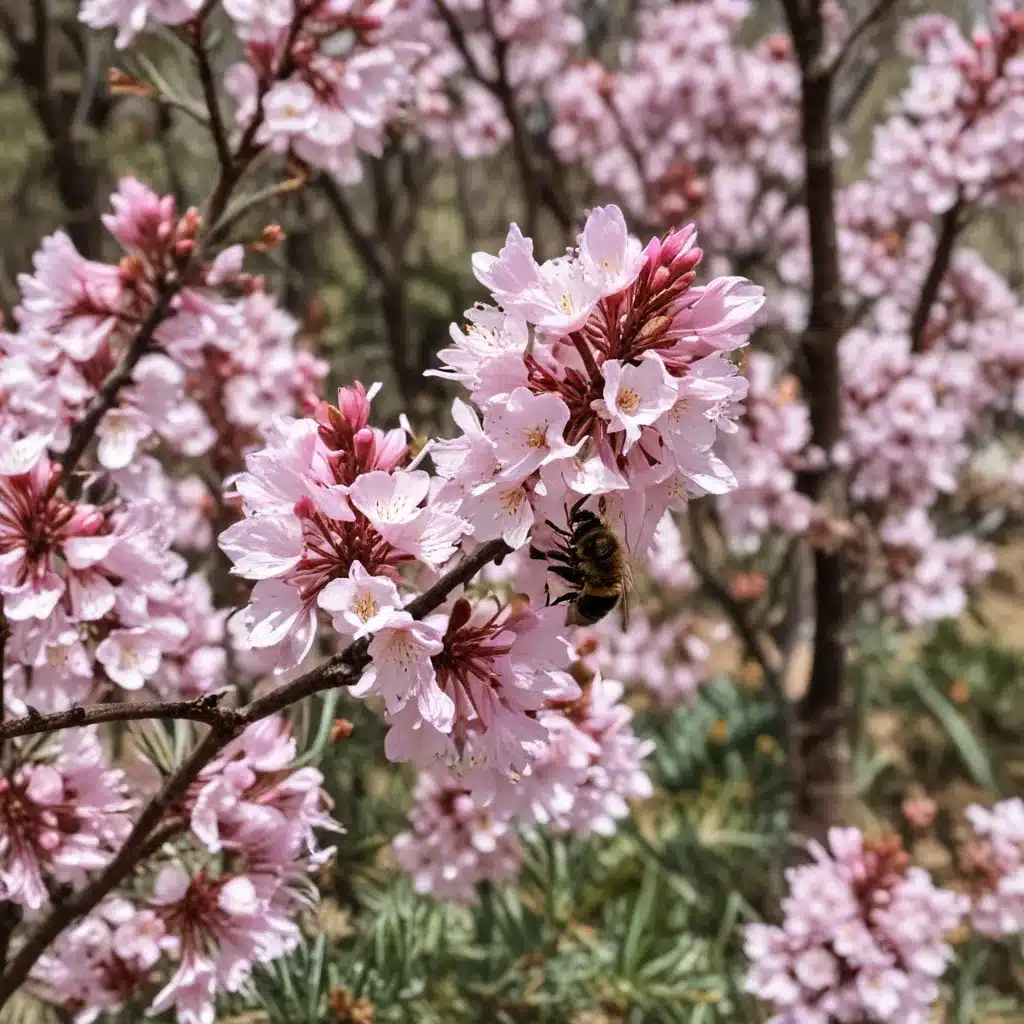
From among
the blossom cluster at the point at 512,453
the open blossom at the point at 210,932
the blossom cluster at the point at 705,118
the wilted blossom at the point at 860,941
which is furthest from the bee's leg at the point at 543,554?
the blossom cluster at the point at 705,118

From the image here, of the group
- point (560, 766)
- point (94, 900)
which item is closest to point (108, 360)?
point (94, 900)

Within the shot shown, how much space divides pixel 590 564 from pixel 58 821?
3.06 ft

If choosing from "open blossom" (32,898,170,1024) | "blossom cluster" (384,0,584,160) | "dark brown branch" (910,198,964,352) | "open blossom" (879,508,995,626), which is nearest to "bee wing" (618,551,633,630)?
"open blossom" (32,898,170,1024)

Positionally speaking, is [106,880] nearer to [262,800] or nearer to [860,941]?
[262,800]

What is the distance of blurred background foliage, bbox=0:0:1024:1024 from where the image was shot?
2496mm

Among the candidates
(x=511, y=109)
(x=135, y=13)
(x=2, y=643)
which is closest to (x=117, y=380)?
(x=2, y=643)

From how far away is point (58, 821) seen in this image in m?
1.49

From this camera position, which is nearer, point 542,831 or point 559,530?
point 559,530

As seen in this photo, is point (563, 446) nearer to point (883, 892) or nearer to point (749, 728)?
point (883, 892)

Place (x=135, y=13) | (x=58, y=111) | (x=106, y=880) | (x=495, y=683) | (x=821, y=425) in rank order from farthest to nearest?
1. (x=58, y=111)
2. (x=821, y=425)
3. (x=135, y=13)
4. (x=106, y=880)
5. (x=495, y=683)

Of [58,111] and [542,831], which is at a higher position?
[58,111]

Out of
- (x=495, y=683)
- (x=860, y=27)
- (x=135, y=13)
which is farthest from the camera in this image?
(x=860, y=27)

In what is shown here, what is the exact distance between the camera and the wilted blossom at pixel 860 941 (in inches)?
87.3

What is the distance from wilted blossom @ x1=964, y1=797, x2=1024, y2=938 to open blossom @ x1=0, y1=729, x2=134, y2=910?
257 cm
